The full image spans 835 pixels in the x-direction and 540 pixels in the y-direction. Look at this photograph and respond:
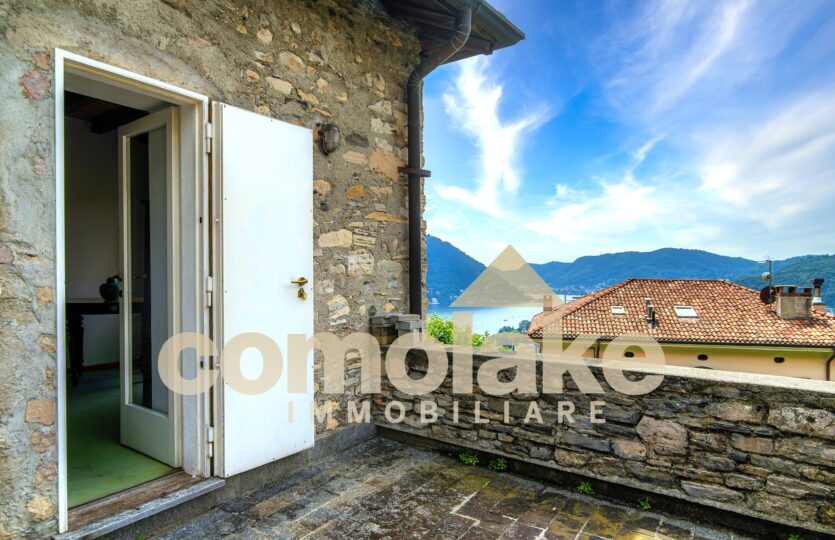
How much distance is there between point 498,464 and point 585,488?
555 millimetres

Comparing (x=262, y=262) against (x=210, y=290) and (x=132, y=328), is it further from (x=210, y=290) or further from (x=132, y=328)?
(x=132, y=328)

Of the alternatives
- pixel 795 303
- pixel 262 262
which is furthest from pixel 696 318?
pixel 262 262

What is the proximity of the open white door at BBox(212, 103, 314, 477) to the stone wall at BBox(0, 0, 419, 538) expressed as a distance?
0.18 meters

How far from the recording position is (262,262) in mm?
2682

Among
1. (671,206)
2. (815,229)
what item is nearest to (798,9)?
(815,229)

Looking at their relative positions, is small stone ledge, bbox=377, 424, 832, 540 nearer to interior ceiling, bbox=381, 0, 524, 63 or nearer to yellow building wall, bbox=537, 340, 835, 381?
interior ceiling, bbox=381, 0, 524, 63

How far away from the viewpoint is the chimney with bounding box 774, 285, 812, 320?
50.8ft

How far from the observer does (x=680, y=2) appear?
11508 mm

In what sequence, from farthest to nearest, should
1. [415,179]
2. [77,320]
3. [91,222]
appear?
[91,222]
[77,320]
[415,179]

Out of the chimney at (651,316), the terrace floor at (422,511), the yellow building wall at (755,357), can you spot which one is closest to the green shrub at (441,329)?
the terrace floor at (422,511)

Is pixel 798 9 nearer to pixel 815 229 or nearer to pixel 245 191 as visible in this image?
pixel 245 191

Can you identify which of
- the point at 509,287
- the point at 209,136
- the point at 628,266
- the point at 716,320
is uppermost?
the point at 209,136

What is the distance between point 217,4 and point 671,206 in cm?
4234

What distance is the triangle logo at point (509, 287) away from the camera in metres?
24.0
